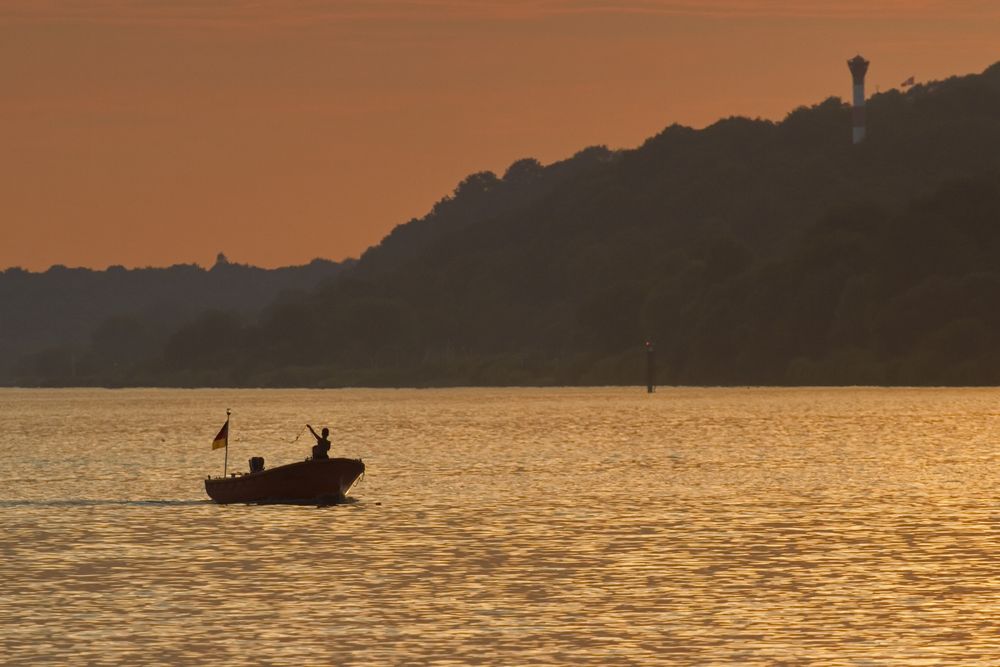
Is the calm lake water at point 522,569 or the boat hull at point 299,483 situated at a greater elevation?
the boat hull at point 299,483

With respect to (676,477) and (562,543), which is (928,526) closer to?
(562,543)

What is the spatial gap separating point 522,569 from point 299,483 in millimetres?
25413

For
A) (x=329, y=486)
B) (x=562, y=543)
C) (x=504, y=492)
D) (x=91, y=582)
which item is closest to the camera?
(x=91, y=582)

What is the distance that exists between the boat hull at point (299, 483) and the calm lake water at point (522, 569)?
0.95 metres

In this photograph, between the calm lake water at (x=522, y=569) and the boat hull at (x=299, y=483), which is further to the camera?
the boat hull at (x=299, y=483)

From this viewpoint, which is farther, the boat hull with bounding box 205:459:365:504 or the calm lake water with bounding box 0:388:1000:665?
the boat hull with bounding box 205:459:365:504

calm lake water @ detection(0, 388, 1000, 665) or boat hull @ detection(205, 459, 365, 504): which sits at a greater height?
boat hull @ detection(205, 459, 365, 504)

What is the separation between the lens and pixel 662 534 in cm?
6812

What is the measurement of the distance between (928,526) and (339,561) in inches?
932

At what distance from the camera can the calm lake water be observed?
4203 cm

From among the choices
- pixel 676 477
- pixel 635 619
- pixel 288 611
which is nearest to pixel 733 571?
pixel 635 619

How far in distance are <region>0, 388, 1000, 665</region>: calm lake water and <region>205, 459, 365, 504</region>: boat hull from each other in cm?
95

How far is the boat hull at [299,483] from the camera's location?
80.1m

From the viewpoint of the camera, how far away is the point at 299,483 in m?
80.4
